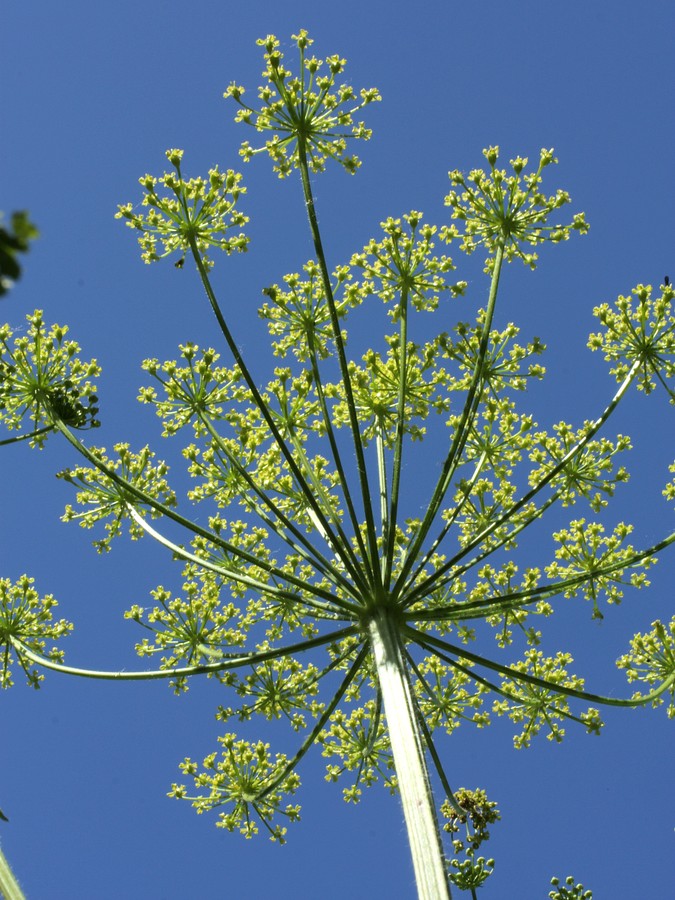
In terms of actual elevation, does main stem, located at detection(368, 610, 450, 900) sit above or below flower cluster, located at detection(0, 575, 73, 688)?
below

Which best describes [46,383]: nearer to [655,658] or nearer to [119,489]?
[119,489]

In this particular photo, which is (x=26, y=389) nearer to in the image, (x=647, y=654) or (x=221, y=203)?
(x=221, y=203)

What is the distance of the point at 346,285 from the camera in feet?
33.8

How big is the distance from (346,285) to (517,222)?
6.76 feet

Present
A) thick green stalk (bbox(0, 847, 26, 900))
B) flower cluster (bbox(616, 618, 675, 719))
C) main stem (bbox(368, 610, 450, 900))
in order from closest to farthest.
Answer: thick green stalk (bbox(0, 847, 26, 900))
main stem (bbox(368, 610, 450, 900))
flower cluster (bbox(616, 618, 675, 719))

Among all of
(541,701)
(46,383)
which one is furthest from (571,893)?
(46,383)

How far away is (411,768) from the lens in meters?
6.64

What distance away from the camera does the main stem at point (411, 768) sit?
234 inches

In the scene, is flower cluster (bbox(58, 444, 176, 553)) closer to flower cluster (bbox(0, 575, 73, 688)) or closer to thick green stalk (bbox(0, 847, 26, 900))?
flower cluster (bbox(0, 575, 73, 688))

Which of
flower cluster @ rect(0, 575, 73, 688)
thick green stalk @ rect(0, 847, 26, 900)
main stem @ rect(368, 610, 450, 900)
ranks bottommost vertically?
thick green stalk @ rect(0, 847, 26, 900)

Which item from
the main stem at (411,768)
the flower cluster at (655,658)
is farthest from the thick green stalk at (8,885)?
the flower cluster at (655,658)

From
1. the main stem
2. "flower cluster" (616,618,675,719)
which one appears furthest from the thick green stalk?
"flower cluster" (616,618,675,719)

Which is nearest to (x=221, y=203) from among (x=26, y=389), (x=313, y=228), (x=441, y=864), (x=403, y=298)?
(x=313, y=228)

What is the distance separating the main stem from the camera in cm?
595
